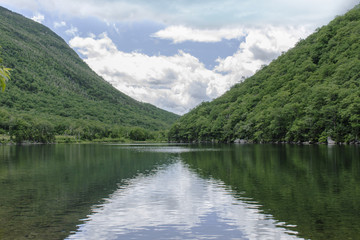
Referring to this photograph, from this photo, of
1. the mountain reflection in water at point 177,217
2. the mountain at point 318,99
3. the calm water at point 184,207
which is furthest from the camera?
the mountain at point 318,99

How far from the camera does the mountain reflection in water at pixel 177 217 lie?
15.1m

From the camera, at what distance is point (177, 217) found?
1839 centimetres

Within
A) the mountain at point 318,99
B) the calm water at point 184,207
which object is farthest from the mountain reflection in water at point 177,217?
the mountain at point 318,99

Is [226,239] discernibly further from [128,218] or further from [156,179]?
[156,179]

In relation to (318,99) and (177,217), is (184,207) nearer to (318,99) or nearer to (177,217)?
(177,217)

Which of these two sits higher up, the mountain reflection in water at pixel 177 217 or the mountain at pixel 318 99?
the mountain at pixel 318 99

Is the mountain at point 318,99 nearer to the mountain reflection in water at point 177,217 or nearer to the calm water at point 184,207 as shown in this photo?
the calm water at point 184,207

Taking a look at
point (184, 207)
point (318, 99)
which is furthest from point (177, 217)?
point (318, 99)

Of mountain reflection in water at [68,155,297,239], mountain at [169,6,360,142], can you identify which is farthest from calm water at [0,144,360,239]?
mountain at [169,6,360,142]

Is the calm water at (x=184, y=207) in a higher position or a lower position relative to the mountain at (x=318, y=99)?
lower

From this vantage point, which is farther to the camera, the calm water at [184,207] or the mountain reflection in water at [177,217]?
the calm water at [184,207]

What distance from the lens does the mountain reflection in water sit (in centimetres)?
1514

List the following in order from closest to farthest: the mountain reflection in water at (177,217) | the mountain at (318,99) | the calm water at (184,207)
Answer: the mountain reflection in water at (177,217) < the calm water at (184,207) < the mountain at (318,99)

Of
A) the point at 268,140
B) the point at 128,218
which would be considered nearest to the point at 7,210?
the point at 128,218
